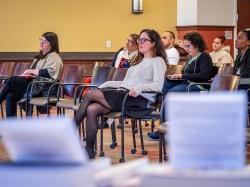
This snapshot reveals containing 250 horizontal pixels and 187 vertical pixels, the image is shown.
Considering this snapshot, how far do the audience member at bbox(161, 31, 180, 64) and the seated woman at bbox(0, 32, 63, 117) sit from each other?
1.68 meters

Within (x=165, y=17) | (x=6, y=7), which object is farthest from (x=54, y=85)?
(x=165, y=17)

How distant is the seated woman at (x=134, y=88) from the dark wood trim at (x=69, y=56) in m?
6.30

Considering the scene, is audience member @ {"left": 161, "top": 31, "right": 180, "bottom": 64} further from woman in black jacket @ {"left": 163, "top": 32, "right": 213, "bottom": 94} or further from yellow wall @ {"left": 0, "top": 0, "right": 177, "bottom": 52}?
yellow wall @ {"left": 0, "top": 0, "right": 177, "bottom": 52}

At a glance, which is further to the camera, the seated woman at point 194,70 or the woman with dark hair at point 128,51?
the woman with dark hair at point 128,51

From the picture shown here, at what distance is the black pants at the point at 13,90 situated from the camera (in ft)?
25.7

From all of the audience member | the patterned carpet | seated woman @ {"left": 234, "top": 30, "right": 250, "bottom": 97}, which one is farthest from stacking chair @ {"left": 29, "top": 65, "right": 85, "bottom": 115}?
the audience member

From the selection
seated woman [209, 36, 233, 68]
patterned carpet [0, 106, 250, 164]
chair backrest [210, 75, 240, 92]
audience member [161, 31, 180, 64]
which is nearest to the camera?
chair backrest [210, 75, 240, 92]

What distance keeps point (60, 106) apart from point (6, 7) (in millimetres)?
6215

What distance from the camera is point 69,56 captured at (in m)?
12.9

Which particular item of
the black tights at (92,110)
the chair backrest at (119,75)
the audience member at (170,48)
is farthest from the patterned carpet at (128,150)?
the audience member at (170,48)

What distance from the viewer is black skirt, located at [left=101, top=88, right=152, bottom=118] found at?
594 cm

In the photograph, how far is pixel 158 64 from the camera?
6.12 meters

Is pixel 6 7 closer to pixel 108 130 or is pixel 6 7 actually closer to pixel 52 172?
pixel 108 130

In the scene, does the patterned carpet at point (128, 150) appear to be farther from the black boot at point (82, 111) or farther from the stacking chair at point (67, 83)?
the stacking chair at point (67, 83)
